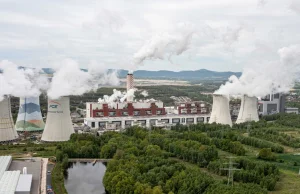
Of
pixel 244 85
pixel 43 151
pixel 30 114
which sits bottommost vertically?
pixel 43 151

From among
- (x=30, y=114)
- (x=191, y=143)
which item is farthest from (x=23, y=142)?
(x=191, y=143)

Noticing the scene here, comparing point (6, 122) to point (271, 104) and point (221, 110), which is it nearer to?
point (221, 110)

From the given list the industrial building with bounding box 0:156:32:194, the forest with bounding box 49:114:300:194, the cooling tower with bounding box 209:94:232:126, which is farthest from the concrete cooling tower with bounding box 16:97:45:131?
the cooling tower with bounding box 209:94:232:126

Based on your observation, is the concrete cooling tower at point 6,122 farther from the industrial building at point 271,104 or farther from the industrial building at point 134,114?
the industrial building at point 271,104

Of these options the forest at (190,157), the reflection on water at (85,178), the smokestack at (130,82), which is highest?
the smokestack at (130,82)

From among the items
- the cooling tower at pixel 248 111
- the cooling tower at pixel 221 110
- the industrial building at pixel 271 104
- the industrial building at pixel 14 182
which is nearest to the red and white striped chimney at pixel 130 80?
the cooling tower at pixel 221 110

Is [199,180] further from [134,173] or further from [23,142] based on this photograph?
[23,142]

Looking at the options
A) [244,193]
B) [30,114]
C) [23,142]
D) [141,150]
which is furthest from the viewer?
[30,114]

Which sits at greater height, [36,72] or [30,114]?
[36,72]
